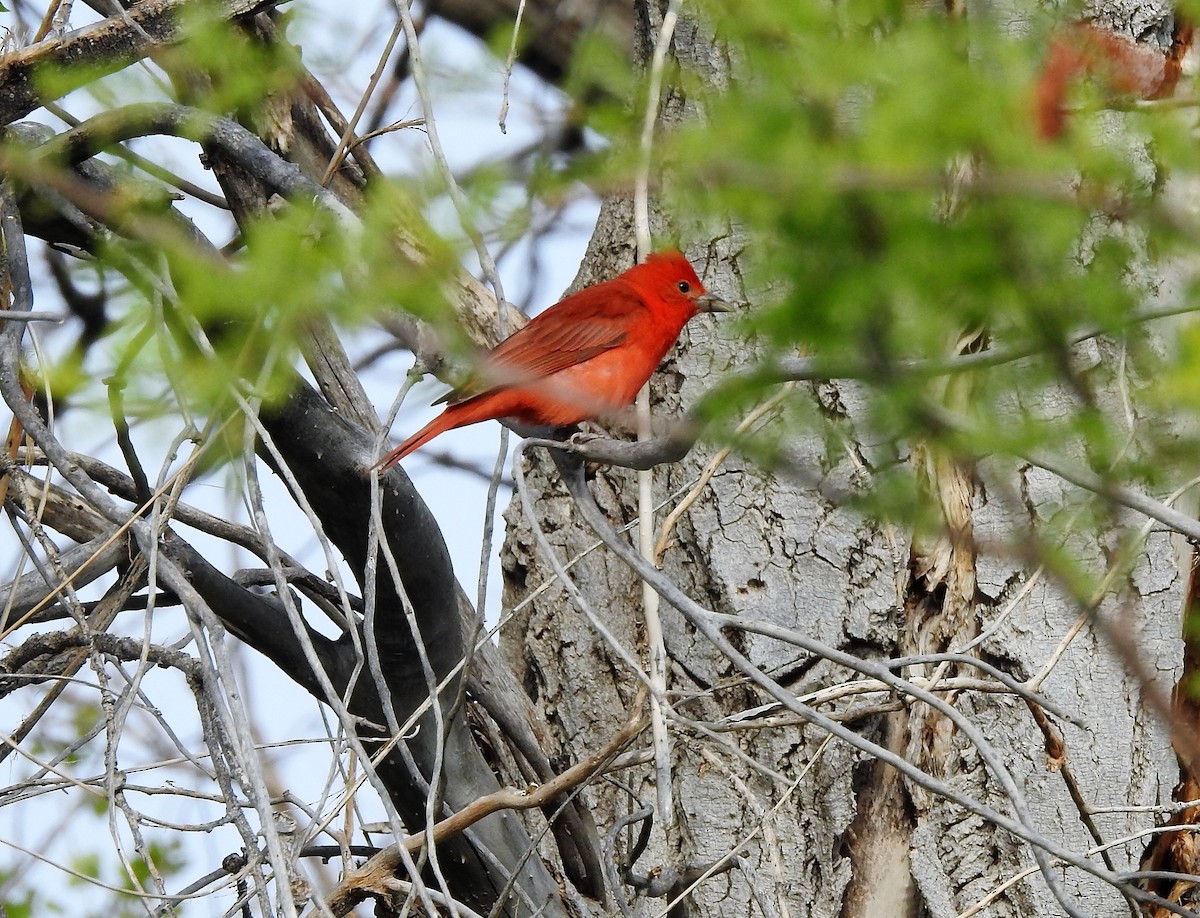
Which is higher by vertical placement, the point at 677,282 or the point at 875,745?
the point at 677,282

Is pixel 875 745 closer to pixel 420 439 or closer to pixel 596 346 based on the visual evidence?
pixel 420 439

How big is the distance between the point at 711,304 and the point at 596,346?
1.11 ft

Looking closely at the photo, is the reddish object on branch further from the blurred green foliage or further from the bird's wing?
the bird's wing

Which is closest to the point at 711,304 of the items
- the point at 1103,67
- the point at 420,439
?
the point at 420,439

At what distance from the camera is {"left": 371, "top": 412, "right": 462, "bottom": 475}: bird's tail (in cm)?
300

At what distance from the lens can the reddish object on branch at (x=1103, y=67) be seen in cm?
162

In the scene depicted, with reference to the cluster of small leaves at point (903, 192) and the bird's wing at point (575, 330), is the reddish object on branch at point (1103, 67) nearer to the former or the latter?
the cluster of small leaves at point (903, 192)

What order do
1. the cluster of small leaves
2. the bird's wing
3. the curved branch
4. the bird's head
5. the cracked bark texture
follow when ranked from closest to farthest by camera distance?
the cluster of small leaves
the curved branch
the cracked bark texture
the bird's head
the bird's wing

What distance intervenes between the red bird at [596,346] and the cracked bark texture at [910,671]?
33 centimetres

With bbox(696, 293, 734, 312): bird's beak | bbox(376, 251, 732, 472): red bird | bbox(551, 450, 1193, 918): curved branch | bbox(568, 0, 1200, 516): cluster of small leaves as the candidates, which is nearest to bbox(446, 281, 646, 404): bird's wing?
bbox(376, 251, 732, 472): red bird

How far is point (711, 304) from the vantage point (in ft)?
12.1

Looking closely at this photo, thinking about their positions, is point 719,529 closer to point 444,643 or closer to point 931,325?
point 444,643

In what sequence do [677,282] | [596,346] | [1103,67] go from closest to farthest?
1. [1103,67]
2. [677,282]
3. [596,346]

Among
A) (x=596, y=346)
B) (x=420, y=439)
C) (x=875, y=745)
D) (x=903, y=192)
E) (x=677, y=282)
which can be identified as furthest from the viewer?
(x=596, y=346)
